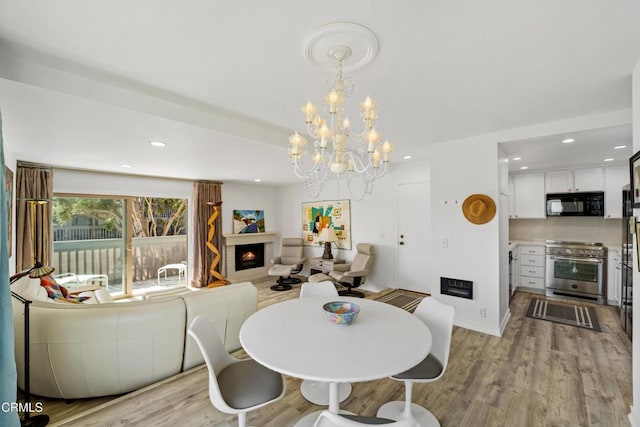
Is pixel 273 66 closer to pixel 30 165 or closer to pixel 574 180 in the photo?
pixel 30 165

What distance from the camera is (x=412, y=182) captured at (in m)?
4.79

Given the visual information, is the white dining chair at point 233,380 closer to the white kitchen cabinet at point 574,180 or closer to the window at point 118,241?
the window at point 118,241

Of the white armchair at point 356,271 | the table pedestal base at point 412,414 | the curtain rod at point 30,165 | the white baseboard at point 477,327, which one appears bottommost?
the table pedestal base at point 412,414

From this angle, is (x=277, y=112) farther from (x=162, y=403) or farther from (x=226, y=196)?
(x=226, y=196)

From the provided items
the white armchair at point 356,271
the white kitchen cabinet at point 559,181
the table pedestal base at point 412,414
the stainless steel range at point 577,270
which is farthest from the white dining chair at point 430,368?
the white kitchen cabinet at point 559,181

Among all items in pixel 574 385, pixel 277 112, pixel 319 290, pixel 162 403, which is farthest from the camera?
pixel 319 290

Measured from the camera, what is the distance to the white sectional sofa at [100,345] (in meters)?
1.94

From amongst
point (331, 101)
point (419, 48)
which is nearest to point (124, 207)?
point (331, 101)

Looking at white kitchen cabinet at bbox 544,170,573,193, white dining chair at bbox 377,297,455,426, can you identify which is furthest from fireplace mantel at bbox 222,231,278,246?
white kitchen cabinet at bbox 544,170,573,193

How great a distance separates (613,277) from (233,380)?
5.42 m

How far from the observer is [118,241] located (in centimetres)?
514

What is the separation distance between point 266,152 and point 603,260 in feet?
17.2

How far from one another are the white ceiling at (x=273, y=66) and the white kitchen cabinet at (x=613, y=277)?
2.84 metres

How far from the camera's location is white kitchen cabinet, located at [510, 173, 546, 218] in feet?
15.5
